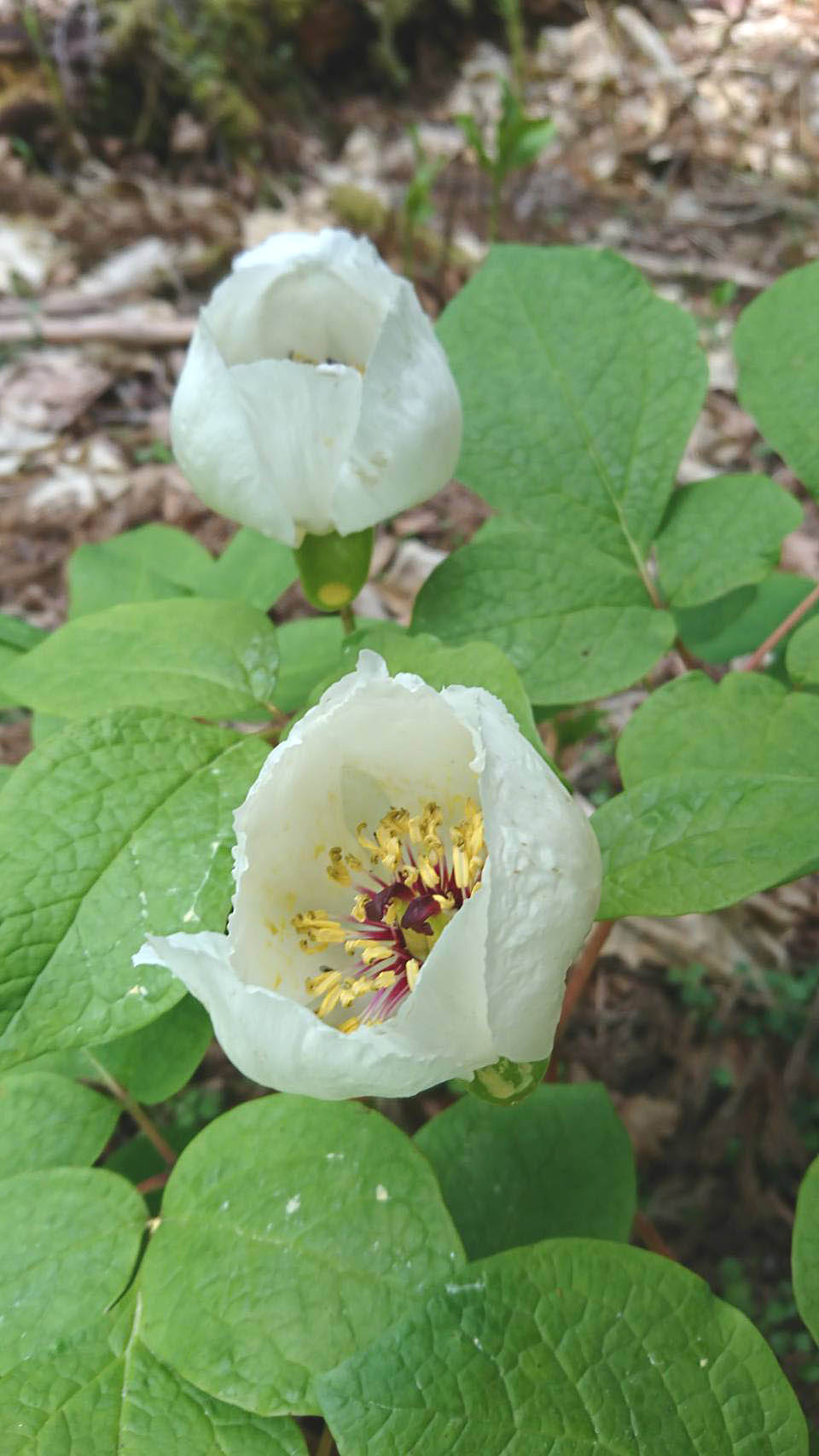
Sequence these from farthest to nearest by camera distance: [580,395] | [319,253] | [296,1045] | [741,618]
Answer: [741,618], [580,395], [319,253], [296,1045]

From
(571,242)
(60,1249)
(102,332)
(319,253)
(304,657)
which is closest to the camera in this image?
(60,1249)

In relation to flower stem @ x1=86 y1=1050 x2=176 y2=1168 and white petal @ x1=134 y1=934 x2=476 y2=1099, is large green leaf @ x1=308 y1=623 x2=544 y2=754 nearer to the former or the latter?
white petal @ x1=134 y1=934 x2=476 y2=1099

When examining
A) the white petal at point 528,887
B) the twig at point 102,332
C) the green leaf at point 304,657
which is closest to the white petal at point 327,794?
the white petal at point 528,887

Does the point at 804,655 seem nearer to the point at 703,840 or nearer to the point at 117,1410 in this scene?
the point at 703,840

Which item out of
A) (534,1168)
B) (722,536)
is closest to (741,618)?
(722,536)

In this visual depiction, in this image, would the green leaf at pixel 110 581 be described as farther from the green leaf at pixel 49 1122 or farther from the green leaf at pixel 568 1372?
the green leaf at pixel 568 1372

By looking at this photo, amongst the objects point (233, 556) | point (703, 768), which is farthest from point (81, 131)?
point (703, 768)
